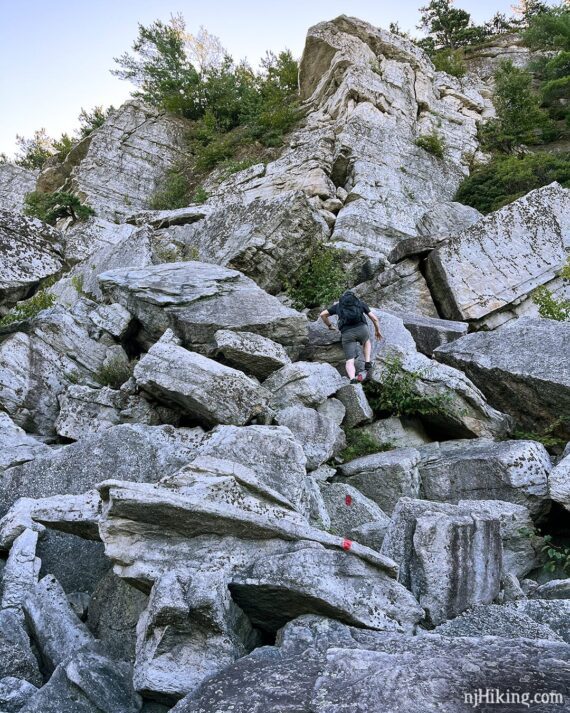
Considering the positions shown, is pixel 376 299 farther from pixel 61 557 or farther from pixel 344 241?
pixel 61 557

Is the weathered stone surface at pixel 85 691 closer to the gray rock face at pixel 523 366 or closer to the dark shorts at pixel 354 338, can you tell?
the dark shorts at pixel 354 338

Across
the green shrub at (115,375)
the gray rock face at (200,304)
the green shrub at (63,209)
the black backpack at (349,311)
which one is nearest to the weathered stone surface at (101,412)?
the green shrub at (115,375)

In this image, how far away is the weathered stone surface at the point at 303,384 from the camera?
9406 millimetres

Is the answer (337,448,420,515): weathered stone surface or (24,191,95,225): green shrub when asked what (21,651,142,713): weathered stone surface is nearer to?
(337,448,420,515): weathered stone surface

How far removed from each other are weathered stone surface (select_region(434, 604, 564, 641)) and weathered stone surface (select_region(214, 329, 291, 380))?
5917 mm

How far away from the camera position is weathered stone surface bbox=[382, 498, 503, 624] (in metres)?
5.24

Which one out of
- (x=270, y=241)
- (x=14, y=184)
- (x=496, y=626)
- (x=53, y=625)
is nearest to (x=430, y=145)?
(x=270, y=241)

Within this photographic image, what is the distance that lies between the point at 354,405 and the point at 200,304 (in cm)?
378

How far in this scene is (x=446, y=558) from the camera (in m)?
5.37

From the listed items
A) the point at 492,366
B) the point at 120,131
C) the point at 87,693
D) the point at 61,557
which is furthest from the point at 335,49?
the point at 87,693

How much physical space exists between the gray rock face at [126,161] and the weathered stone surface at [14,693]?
20294mm

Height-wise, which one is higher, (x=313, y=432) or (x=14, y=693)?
(x=313, y=432)

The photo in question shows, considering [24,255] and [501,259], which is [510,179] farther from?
[24,255]

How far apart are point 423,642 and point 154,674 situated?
1974mm
